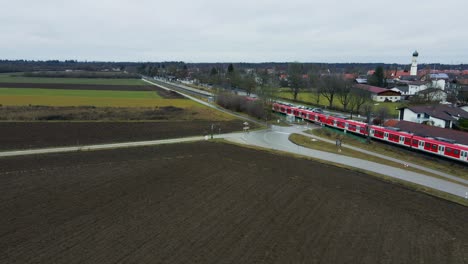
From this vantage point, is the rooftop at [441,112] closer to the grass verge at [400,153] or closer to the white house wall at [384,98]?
the grass verge at [400,153]

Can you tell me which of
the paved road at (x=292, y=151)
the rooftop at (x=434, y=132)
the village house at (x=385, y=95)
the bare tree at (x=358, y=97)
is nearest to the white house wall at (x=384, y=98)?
the village house at (x=385, y=95)

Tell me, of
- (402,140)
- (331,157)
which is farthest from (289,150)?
(402,140)

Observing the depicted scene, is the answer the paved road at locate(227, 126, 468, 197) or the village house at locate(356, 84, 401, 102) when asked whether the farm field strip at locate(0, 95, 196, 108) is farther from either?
the village house at locate(356, 84, 401, 102)

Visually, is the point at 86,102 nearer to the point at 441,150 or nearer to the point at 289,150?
the point at 289,150

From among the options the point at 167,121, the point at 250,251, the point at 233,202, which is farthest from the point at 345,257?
the point at 167,121

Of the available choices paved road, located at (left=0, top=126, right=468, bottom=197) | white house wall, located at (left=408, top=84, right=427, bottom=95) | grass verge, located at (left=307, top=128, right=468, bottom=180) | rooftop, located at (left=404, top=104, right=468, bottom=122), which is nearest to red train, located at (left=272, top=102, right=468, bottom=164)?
grass verge, located at (left=307, top=128, right=468, bottom=180)
